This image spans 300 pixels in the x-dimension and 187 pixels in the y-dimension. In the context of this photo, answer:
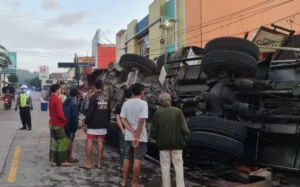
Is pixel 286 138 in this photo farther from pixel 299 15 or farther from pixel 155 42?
pixel 155 42

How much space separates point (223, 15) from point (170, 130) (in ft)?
61.6

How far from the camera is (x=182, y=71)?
29.0 feet

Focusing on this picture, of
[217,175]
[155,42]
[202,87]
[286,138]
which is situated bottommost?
[217,175]

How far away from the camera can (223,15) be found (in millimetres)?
23500

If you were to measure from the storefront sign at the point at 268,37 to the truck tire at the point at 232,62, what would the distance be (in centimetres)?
157

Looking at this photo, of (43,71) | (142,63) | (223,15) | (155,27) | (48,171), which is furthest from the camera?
(43,71)

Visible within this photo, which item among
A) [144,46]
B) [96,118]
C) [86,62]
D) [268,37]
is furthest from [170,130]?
[86,62]

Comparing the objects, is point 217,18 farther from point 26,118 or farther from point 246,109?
point 246,109

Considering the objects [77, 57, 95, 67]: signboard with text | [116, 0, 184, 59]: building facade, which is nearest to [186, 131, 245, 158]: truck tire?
[116, 0, 184, 59]: building facade

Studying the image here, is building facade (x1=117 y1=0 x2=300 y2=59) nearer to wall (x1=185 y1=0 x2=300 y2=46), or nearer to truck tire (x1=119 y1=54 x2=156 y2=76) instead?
wall (x1=185 y1=0 x2=300 y2=46)

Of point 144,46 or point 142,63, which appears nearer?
point 142,63

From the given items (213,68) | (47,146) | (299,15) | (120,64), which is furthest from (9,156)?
(299,15)

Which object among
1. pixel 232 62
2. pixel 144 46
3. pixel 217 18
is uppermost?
pixel 217 18

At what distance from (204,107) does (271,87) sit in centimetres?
131
